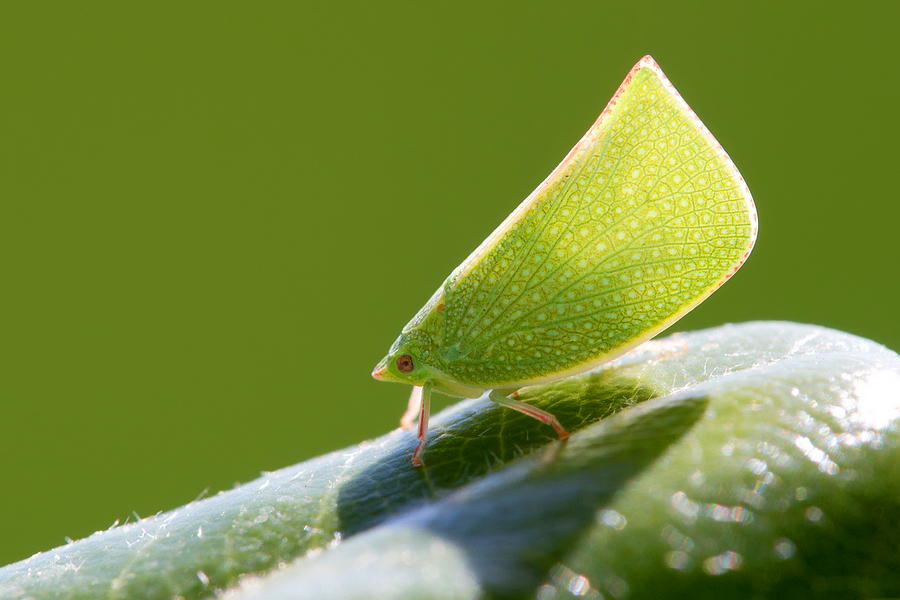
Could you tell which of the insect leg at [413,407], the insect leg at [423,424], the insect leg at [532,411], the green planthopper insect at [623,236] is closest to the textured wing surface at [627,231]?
the green planthopper insect at [623,236]

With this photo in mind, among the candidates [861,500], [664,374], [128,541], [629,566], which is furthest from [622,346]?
[128,541]

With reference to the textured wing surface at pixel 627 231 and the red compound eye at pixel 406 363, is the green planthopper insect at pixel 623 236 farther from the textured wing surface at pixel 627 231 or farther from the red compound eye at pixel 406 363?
the red compound eye at pixel 406 363

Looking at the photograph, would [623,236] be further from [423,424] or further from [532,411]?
[423,424]

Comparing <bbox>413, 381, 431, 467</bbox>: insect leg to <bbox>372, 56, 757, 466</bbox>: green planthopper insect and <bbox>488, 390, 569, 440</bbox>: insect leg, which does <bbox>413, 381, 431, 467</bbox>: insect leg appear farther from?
<bbox>488, 390, 569, 440</bbox>: insect leg

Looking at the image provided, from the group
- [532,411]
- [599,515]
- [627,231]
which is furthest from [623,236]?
[599,515]

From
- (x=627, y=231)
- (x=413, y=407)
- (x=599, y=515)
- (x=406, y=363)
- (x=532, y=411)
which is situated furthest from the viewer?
(x=413, y=407)

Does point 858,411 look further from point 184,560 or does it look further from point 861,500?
point 184,560
